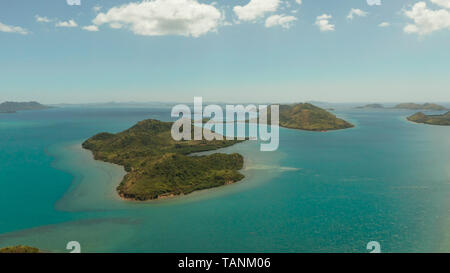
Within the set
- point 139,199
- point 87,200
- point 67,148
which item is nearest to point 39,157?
point 67,148

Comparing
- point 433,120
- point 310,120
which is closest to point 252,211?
point 310,120

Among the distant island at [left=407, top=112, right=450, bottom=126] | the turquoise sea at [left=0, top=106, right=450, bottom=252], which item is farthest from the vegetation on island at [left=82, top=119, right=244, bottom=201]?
the distant island at [left=407, top=112, right=450, bottom=126]

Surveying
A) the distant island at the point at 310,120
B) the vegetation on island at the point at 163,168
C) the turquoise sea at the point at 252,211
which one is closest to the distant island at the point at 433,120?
the distant island at the point at 310,120

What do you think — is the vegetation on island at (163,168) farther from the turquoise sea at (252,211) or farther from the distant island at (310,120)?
the distant island at (310,120)

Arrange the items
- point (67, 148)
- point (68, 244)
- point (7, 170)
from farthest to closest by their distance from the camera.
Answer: point (67, 148), point (7, 170), point (68, 244)

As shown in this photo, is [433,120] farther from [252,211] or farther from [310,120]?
[252,211]

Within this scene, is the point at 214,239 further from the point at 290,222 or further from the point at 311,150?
the point at 311,150
